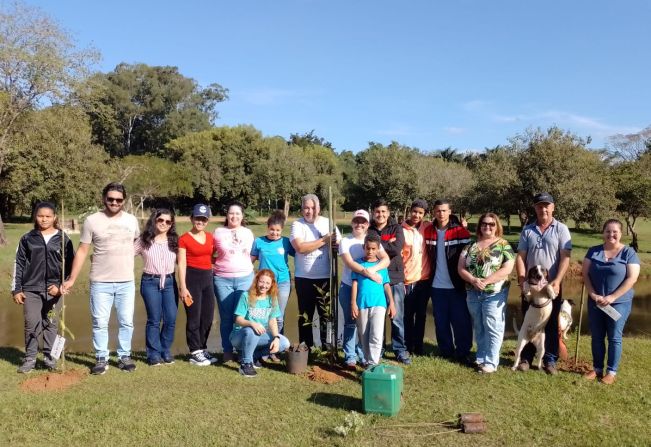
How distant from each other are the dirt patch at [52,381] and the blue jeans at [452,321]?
420cm

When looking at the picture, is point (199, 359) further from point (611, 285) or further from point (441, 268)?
point (611, 285)

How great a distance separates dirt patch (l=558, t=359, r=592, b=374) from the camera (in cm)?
575

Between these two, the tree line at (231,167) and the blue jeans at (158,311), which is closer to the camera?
the blue jeans at (158,311)

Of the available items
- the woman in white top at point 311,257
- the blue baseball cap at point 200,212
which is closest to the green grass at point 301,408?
the woman in white top at point 311,257

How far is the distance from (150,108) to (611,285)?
58524 millimetres

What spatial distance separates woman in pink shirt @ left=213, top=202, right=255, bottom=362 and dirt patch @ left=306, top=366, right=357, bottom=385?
3.74 feet

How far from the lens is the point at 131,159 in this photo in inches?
1540

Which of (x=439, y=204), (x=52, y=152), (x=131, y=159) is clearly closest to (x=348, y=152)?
(x=131, y=159)

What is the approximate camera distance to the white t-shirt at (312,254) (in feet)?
19.4

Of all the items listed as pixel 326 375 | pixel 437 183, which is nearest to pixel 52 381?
pixel 326 375

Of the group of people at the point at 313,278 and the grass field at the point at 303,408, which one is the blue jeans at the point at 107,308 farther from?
the grass field at the point at 303,408

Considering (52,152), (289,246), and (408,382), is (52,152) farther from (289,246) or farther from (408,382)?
(408,382)

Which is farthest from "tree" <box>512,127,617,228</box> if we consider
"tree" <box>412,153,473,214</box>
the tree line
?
"tree" <box>412,153,473,214</box>

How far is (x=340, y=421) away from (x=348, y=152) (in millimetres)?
69626
